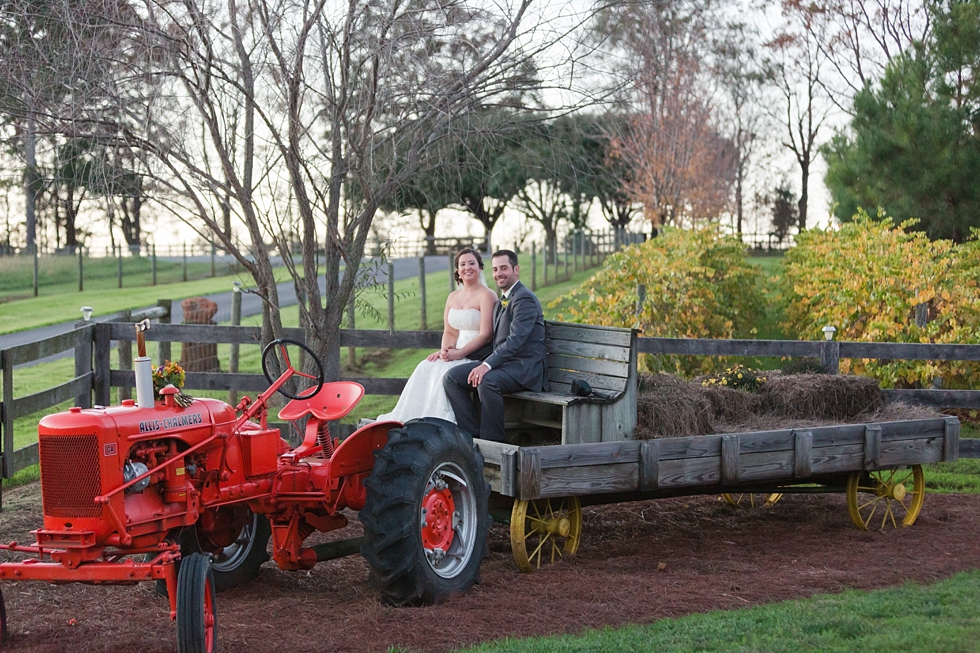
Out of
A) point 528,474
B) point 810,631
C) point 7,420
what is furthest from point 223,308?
point 810,631

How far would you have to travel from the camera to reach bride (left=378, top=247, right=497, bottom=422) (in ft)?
22.8

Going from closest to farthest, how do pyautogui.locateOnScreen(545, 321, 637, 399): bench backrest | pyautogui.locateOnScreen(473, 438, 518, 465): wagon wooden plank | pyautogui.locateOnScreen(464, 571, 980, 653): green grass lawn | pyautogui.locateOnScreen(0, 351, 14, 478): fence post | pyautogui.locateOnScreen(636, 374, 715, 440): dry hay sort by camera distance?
pyautogui.locateOnScreen(464, 571, 980, 653): green grass lawn → pyautogui.locateOnScreen(473, 438, 518, 465): wagon wooden plank → pyautogui.locateOnScreen(545, 321, 637, 399): bench backrest → pyautogui.locateOnScreen(636, 374, 715, 440): dry hay → pyautogui.locateOnScreen(0, 351, 14, 478): fence post

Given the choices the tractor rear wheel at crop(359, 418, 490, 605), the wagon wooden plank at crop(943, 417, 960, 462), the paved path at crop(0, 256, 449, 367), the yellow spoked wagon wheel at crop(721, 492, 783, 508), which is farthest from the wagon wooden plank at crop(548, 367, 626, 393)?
the paved path at crop(0, 256, 449, 367)

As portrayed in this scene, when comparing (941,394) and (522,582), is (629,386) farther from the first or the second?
(941,394)

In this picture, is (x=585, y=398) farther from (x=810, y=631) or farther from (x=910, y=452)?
(x=910, y=452)

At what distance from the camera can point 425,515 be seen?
544cm

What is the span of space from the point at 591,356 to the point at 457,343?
45.6 inches

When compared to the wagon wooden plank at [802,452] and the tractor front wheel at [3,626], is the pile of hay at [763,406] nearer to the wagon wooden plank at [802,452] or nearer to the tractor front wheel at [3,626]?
the wagon wooden plank at [802,452]

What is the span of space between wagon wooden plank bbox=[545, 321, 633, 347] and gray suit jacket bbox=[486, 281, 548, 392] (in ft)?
0.56

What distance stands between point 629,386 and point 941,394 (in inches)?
161

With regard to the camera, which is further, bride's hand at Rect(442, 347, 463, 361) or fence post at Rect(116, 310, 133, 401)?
fence post at Rect(116, 310, 133, 401)

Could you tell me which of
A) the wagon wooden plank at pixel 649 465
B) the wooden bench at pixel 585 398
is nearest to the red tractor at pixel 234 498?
the wooden bench at pixel 585 398

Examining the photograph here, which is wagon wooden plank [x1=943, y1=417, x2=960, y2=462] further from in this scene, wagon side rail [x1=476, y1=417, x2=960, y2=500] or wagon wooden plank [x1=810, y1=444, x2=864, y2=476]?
wagon wooden plank [x1=810, y1=444, x2=864, y2=476]

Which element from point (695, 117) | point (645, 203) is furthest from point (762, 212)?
point (695, 117)
